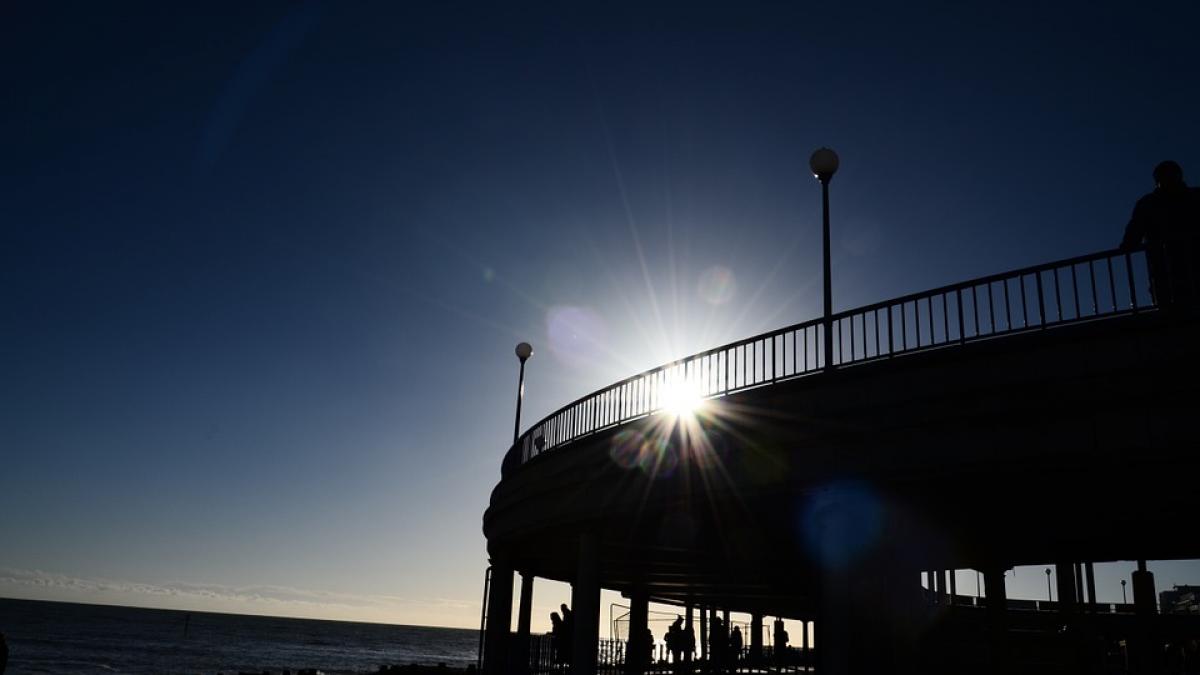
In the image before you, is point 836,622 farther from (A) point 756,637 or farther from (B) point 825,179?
(A) point 756,637

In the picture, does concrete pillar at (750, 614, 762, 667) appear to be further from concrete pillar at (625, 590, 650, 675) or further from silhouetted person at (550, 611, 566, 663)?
silhouetted person at (550, 611, 566, 663)

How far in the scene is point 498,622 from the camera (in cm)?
2519

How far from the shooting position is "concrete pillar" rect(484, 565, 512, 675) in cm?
2447

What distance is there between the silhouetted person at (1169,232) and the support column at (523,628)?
20.0 metres

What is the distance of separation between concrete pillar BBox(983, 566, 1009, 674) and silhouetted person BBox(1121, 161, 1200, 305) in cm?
1733

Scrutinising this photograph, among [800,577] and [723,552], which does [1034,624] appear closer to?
[800,577]

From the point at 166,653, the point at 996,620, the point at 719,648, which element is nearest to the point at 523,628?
the point at 719,648

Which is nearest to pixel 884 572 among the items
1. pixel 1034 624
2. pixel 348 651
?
pixel 1034 624

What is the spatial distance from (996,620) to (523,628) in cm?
1464

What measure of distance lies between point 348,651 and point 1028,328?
12592 centimetres

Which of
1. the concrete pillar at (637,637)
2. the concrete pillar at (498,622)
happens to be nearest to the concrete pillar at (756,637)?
the concrete pillar at (637,637)

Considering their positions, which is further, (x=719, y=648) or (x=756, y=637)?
(x=756, y=637)

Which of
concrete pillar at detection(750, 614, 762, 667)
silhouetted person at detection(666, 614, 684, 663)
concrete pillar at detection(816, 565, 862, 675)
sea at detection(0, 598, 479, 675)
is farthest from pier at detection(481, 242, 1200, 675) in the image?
sea at detection(0, 598, 479, 675)

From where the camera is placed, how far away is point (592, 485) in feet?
59.3
